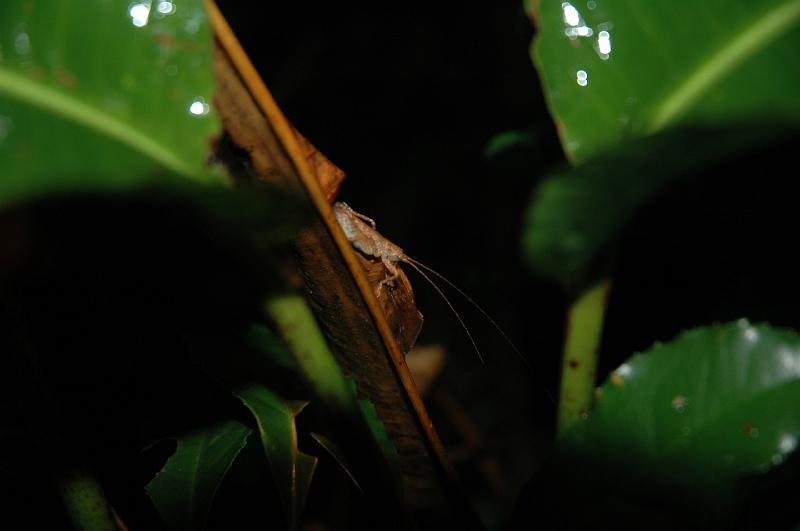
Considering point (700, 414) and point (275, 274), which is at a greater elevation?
point (275, 274)

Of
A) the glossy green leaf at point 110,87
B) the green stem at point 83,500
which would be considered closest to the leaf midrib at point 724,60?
the glossy green leaf at point 110,87

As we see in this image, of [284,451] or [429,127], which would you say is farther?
[429,127]

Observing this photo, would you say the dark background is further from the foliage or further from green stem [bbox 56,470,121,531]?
green stem [bbox 56,470,121,531]

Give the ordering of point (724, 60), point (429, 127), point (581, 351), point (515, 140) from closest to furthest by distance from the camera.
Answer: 1. point (724, 60)
2. point (581, 351)
3. point (515, 140)
4. point (429, 127)

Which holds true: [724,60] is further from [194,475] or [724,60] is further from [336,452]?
[194,475]

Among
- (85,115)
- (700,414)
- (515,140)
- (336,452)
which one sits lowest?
(700,414)

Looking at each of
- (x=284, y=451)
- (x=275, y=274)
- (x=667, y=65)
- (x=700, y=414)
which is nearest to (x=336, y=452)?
(x=284, y=451)

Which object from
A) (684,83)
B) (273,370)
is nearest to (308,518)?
(273,370)
